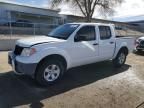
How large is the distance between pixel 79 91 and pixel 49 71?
103cm

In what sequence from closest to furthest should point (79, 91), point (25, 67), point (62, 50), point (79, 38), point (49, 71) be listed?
point (25, 67) → point (79, 91) → point (49, 71) → point (62, 50) → point (79, 38)

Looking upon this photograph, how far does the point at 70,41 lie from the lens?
5.96 m

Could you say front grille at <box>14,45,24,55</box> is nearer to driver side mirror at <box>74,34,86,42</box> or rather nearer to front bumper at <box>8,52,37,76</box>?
front bumper at <box>8,52,37,76</box>

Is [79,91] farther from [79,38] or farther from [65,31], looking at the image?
[65,31]

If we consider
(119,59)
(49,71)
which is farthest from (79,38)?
(119,59)

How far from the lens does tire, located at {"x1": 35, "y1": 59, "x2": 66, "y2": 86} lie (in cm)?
535

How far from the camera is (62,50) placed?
18.7 ft

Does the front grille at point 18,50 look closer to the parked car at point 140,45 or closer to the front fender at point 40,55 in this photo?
the front fender at point 40,55

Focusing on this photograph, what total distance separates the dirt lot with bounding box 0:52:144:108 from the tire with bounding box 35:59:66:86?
190 mm

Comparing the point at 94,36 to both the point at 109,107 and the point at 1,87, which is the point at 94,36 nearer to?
the point at 109,107

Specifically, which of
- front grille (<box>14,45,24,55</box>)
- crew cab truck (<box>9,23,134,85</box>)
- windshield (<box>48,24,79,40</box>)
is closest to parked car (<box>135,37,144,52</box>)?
crew cab truck (<box>9,23,134,85</box>)

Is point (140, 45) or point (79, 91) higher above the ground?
point (140, 45)

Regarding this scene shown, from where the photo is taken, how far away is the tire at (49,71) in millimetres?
5353

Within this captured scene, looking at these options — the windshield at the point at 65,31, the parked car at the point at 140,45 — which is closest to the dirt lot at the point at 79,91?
the windshield at the point at 65,31
